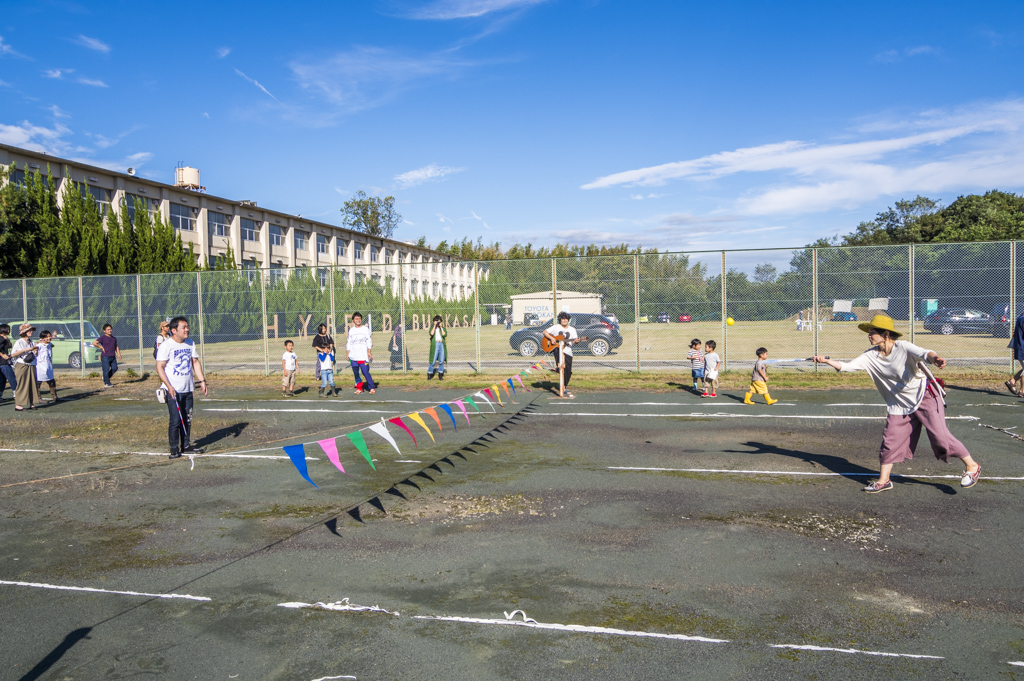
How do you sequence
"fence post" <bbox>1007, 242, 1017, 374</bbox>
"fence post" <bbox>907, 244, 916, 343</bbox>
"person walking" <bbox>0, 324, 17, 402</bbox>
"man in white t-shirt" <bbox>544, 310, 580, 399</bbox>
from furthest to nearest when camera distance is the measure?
"fence post" <bbox>907, 244, 916, 343</bbox>, "fence post" <bbox>1007, 242, 1017, 374</bbox>, "man in white t-shirt" <bbox>544, 310, 580, 399</bbox>, "person walking" <bbox>0, 324, 17, 402</bbox>

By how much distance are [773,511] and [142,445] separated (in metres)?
9.02

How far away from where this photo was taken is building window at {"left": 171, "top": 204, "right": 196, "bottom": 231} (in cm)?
4316

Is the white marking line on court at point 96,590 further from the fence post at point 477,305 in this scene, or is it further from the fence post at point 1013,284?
the fence post at point 1013,284

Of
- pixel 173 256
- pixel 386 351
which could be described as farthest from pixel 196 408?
pixel 173 256

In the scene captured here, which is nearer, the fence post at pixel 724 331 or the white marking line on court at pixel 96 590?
the white marking line on court at pixel 96 590

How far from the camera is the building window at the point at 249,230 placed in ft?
161

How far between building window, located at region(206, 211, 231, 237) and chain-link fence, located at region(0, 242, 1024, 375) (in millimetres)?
24879

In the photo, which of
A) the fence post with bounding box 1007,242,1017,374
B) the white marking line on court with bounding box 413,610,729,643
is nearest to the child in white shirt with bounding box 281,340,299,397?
the white marking line on court with bounding box 413,610,729,643

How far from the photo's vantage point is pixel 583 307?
19.3 metres

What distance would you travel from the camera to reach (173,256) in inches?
1253

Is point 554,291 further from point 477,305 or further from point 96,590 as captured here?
point 96,590

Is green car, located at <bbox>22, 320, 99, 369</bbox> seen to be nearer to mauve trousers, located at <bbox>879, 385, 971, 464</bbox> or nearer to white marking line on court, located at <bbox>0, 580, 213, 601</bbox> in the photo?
white marking line on court, located at <bbox>0, 580, 213, 601</bbox>

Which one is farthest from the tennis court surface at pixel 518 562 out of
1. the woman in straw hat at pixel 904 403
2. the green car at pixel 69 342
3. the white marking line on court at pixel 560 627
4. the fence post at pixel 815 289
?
the green car at pixel 69 342

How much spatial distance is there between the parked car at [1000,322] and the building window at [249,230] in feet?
148
